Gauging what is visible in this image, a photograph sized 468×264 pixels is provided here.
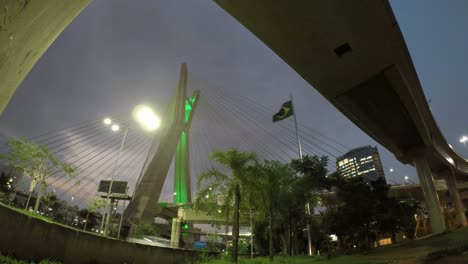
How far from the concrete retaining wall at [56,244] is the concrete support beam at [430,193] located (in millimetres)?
25703

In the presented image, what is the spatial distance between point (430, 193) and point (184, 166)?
131 feet

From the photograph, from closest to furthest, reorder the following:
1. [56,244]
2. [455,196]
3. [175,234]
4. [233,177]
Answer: [56,244] < [233,177] < [175,234] < [455,196]

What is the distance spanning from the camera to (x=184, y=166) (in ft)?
173

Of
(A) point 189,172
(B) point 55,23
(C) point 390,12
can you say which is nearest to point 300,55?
(C) point 390,12

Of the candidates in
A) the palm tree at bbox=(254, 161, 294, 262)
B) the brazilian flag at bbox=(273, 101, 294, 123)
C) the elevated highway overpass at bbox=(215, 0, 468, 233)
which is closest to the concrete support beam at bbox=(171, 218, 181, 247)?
the palm tree at bbox=(254, 161, 294, 262)

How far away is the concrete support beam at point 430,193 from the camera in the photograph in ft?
79.1

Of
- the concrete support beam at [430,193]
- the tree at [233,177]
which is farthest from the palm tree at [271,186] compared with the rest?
the concrete support beam at [430,193]

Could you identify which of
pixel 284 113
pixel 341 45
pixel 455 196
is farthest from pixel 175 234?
pixel 455 196

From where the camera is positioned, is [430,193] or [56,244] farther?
[430,193]

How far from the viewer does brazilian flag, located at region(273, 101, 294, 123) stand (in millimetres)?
32875

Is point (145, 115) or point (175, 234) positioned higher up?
point (145, 115)

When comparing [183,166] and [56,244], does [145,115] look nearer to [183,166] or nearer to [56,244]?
[56,244]

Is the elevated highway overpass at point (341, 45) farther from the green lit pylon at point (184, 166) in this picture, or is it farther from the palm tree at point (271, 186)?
the green lit pylon at point (184, 166)

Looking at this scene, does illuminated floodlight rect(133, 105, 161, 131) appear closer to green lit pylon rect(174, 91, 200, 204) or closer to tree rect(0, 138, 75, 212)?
tree rect(0, 138, 75, 212)
